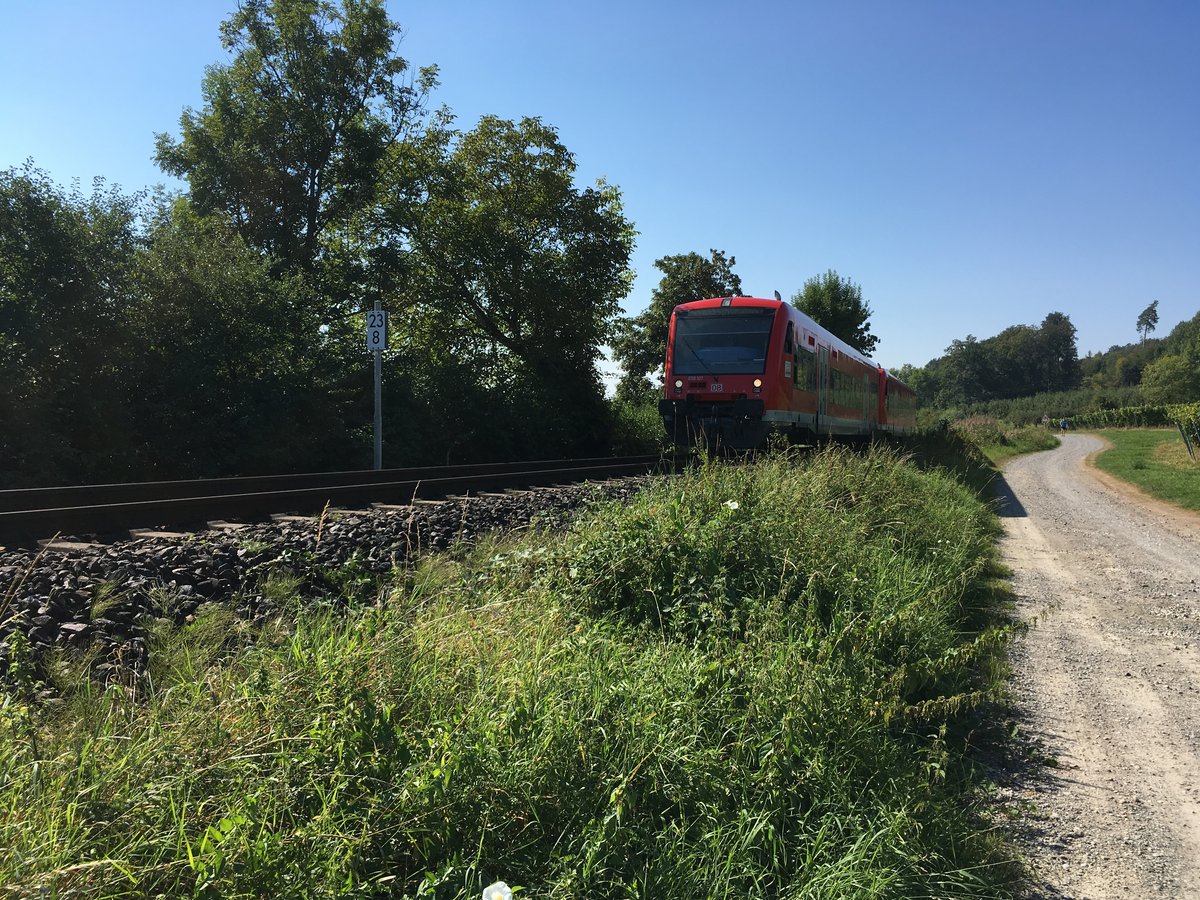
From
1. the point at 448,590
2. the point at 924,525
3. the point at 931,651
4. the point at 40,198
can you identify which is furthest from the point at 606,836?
the point at 40,198

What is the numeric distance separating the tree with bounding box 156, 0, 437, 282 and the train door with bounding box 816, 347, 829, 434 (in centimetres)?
1433

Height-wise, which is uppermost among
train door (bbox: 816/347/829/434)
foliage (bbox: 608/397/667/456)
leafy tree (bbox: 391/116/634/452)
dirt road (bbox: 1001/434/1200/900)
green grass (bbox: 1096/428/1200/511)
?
leafy tree (bbox: 391/116/634/452)

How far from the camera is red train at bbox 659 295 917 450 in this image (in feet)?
44.5

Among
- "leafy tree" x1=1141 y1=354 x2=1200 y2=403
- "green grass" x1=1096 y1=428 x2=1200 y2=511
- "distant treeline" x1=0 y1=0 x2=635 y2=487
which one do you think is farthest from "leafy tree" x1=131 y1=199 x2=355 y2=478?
"leafy tree" x1=1141 y1=354 x2=1200 y2=403

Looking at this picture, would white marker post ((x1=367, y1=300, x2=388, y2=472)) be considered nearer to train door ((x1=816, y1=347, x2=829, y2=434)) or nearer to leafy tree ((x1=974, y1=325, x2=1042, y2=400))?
train door ((x1=816, y1=347, x2=829, y2=434))

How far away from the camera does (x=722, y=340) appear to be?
14.3 metres

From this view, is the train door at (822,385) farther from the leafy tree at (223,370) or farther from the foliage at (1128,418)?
the foliage at (1128,418)

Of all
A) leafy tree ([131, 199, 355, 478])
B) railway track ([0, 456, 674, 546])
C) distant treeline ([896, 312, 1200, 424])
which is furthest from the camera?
distant treeline ([896, 312, 1200, 424])

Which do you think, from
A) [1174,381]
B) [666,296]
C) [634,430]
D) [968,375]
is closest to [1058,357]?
[968,375]

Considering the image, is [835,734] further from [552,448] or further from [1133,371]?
[1133,371]

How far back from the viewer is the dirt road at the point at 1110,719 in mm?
3238

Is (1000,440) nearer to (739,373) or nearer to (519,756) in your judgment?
(739,373)

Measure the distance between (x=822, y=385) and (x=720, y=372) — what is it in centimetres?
432

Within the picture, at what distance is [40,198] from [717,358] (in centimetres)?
1150
